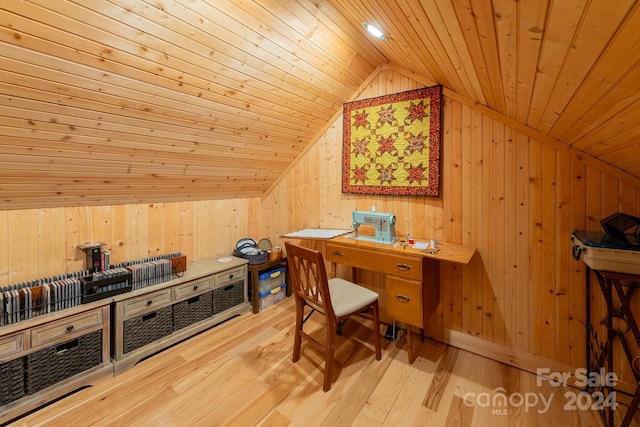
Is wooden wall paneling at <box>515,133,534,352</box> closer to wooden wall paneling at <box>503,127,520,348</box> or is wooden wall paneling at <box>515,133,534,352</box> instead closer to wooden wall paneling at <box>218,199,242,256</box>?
wooden wall paneling at <box>503,127,520,348</box>

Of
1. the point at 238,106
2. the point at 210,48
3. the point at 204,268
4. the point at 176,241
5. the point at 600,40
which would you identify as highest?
the point at 210,48

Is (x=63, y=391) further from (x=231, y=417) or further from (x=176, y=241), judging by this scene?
(x=176, y=241)

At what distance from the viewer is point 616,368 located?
177cm

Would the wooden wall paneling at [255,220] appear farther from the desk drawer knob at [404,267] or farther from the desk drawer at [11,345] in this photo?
the desk drawer at [11,345]

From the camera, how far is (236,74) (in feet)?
6.10

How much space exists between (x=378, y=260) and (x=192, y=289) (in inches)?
62.3

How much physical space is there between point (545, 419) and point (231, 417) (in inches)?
69.2

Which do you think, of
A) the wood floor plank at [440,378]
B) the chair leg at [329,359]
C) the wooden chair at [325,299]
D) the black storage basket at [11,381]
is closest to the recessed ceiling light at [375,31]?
the wooden chair at [325,299]

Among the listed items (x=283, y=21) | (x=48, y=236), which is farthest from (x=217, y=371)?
(x=283, y=21)

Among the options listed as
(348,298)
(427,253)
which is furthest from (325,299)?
(427,253)

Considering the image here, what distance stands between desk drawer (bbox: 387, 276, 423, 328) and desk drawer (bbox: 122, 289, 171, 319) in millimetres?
1730

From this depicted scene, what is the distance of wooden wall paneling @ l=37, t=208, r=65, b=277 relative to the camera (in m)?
2.01

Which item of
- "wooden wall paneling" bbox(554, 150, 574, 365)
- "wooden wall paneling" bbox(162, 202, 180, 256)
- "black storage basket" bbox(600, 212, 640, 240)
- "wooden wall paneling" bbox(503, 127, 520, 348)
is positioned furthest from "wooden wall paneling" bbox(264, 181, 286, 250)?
"black storage basket" bbox(600, 212, 640, 240)

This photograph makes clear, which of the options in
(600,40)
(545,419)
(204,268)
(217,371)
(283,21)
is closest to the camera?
(600,40)
